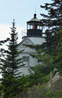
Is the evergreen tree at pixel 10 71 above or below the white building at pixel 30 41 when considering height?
above

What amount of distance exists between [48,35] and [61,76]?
10.5 meters

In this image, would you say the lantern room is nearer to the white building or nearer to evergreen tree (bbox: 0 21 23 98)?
the white building

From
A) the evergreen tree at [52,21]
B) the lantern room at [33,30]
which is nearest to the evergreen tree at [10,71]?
the evergreen tree at [52,21]

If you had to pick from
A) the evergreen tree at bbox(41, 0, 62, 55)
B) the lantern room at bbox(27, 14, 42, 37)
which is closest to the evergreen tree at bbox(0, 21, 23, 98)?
the evergreen tree at bbox(41, 0, 62, 55)

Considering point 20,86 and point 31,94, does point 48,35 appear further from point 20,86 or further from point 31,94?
point 31,94

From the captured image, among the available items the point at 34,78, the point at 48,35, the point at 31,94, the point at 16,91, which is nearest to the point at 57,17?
the point at 48,35

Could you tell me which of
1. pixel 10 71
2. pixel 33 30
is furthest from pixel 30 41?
pixel 10 71

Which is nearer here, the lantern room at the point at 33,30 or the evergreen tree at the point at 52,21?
the evergreen tree at the point at 52,21

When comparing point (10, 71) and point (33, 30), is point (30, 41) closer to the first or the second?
point (33, 30)

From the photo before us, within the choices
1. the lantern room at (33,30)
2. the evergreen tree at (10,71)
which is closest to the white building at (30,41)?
the lantern room at (33,30)

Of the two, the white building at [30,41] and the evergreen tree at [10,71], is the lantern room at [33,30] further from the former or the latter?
the evergreen tree at [10,71]

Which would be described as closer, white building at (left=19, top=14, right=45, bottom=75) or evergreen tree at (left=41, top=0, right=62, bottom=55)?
evergreen tree at (left=41, top=0, right=62, bottom=55)

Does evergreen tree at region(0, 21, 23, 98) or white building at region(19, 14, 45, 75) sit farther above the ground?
evergreen tree at region(0, 21, 23, 98)

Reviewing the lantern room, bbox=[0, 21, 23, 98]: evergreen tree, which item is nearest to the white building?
the lantern room
